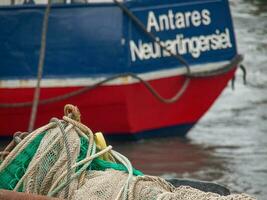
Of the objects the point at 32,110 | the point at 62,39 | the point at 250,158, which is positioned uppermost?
the point at 62,39

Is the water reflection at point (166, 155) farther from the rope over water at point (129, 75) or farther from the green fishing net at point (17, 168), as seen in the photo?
the green fishing net at point (17, 168)

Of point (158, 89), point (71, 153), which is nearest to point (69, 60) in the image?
point (158, 89)

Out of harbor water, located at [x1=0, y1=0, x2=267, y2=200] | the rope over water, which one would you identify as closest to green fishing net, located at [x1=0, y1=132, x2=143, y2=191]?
harbor water, located at [x1=0, y1=0, x2=267, y2=200]

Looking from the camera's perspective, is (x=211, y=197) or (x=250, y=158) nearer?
(x=211, y=197)

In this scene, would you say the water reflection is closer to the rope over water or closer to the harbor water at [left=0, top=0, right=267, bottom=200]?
the harbor water at [left=0, top=0, right=267, bottom=200]

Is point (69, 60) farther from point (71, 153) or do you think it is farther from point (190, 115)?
point (71, 153)

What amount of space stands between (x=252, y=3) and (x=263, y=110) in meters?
8.88

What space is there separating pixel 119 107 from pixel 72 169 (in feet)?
17.7

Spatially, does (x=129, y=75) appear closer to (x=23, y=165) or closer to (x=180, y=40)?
(x=180, y=40)

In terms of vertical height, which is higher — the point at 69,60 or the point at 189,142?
the point at 69,60

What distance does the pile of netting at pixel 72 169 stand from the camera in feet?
15.0

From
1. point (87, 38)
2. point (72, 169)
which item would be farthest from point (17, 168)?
point (87, 38)

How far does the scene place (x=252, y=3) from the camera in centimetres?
2050

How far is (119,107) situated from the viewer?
10.1 meters
